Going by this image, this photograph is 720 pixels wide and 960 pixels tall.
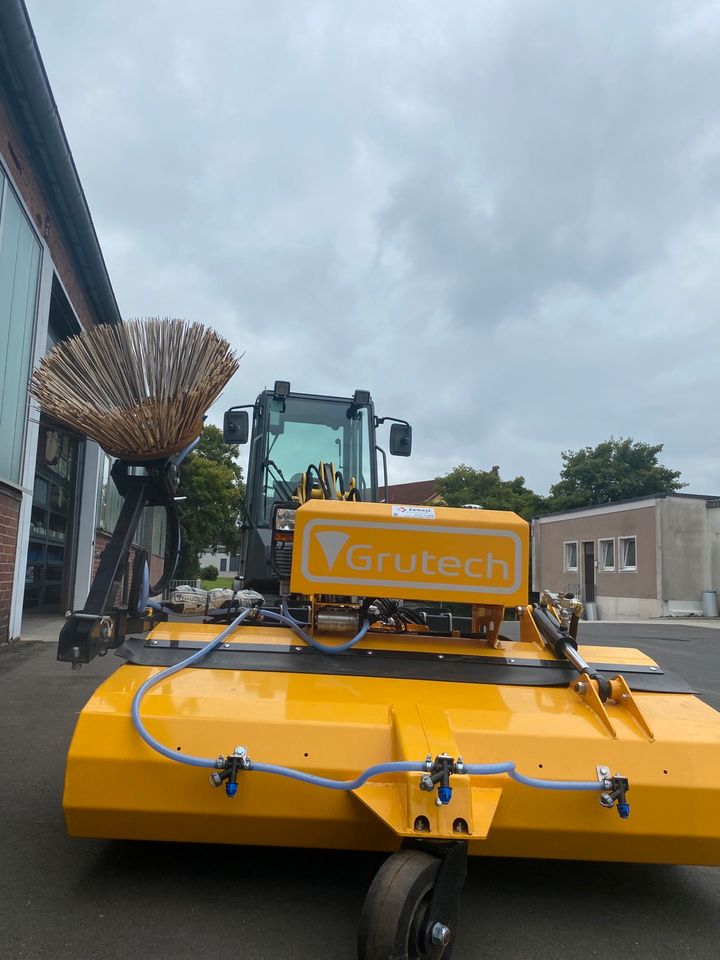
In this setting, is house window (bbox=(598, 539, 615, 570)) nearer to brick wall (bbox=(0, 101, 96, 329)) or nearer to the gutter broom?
brick wall (bbox=(0, 101, 96, 329))

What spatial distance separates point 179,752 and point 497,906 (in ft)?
4.15

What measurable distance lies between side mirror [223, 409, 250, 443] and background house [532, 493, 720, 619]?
21.5 m

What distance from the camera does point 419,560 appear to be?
318 centimetres

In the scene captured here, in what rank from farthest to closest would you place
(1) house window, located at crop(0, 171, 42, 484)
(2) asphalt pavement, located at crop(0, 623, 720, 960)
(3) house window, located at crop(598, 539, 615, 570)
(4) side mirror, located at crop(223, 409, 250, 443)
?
(3) house window, located at crop(598, 539, 615, 570), (1) house window, located at crop(0, 171, 42, 484), (4) side mirror, located at crop(223, 409, 250, 443), (2) asphalt pavement, located at crop(0, 623, 720, 960)

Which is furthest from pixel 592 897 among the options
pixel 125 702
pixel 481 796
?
pixel 125 702

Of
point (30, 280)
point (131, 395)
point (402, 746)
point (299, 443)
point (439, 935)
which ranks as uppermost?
point (30, 280)

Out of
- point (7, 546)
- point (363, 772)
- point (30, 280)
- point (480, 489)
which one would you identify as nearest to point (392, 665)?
point (363, 772)

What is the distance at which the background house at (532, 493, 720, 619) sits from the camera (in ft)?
82.3

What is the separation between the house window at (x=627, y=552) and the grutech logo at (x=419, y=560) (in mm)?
25226

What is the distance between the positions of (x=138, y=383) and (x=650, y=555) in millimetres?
24619

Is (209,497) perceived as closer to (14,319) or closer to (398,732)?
(14,319)

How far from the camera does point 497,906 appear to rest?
2.77 metres

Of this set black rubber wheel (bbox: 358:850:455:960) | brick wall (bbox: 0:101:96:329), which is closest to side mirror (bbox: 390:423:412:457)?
black rubber wheel (bbox: 358:850:455:960)

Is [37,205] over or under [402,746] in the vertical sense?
over
